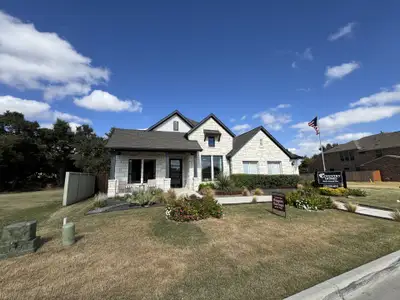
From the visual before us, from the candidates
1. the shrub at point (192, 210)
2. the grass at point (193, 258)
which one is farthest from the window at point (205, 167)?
the grass at point (193, 258)

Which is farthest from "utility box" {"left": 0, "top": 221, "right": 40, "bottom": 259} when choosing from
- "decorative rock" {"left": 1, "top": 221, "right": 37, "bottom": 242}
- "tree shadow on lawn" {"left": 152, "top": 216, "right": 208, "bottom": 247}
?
"tree shadow on lawn" {"left": 152, "top": 216, "right": 208, "bottom": 247}

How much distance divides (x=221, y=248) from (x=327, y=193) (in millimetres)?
12250

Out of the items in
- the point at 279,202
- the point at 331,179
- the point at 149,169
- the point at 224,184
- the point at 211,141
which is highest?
the point at 211,141

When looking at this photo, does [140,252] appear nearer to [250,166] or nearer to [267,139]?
[250,166]

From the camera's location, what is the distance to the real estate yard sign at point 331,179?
44.7 ft

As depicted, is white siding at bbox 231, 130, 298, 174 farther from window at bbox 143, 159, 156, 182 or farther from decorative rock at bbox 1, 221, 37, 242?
decorative rock at bbox 1, 221, 37, 242

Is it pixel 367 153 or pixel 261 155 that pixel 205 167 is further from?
pixel 367 153

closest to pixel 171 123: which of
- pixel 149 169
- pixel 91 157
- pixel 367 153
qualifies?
pixel 149 169

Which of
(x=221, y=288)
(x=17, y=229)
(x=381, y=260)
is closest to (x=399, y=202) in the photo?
(x=381, y=260)

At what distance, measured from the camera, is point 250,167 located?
59.7 ft

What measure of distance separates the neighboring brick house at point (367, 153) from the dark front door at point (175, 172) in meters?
32.0

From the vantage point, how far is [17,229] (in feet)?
14.7

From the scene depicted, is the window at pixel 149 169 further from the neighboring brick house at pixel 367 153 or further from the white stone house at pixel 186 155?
the neighboring brick house at pixel 367 153

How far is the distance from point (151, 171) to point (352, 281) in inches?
579
